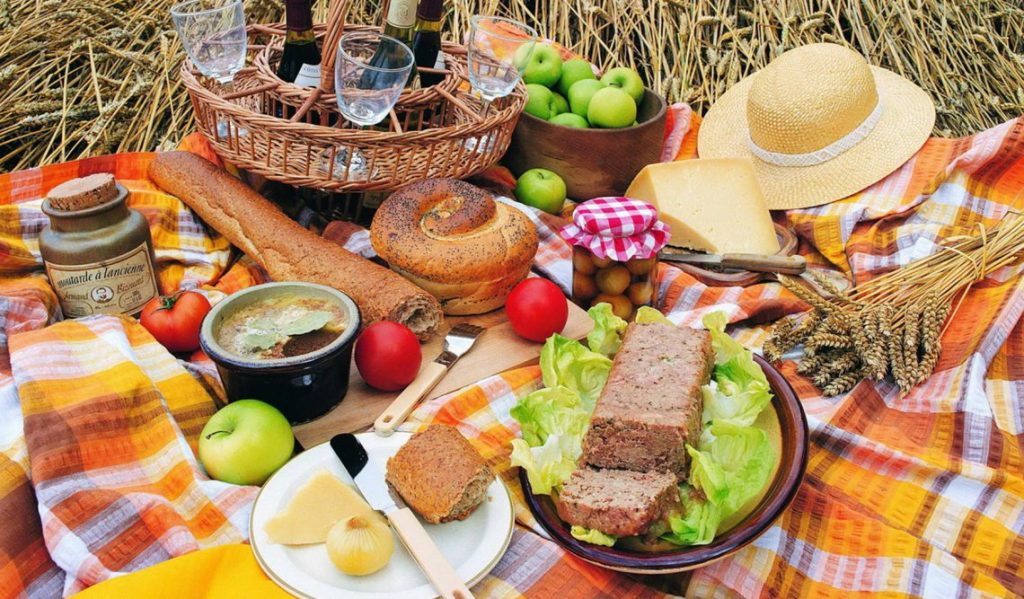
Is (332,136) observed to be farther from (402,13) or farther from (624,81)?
(624,81)

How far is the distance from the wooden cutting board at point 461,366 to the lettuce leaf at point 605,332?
0.18m

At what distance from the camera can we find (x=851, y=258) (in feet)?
7.19

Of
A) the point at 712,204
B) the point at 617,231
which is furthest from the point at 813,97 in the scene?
the point at 617,231

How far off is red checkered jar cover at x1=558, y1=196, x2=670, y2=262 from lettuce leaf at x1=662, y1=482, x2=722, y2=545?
2.26 ft

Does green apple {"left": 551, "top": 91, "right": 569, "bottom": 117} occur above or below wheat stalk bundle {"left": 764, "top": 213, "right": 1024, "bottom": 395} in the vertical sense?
above

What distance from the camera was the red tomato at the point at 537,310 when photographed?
1.78 m

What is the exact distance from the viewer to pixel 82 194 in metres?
1.65

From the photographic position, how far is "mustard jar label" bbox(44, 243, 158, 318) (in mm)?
1714

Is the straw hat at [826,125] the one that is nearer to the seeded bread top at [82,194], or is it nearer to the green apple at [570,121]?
the green apple at [570,121]

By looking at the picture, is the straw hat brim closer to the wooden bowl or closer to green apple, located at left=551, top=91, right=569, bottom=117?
the wooden bowl

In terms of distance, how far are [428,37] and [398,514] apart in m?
1.58

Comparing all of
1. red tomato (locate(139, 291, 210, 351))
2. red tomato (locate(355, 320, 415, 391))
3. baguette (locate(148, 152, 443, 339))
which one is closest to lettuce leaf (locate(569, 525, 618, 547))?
red tomato (locate(355, 320, 415, 391))

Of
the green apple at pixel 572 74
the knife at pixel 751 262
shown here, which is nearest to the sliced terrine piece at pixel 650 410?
the knife at pixel 751 262

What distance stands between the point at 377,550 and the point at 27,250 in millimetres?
1289
